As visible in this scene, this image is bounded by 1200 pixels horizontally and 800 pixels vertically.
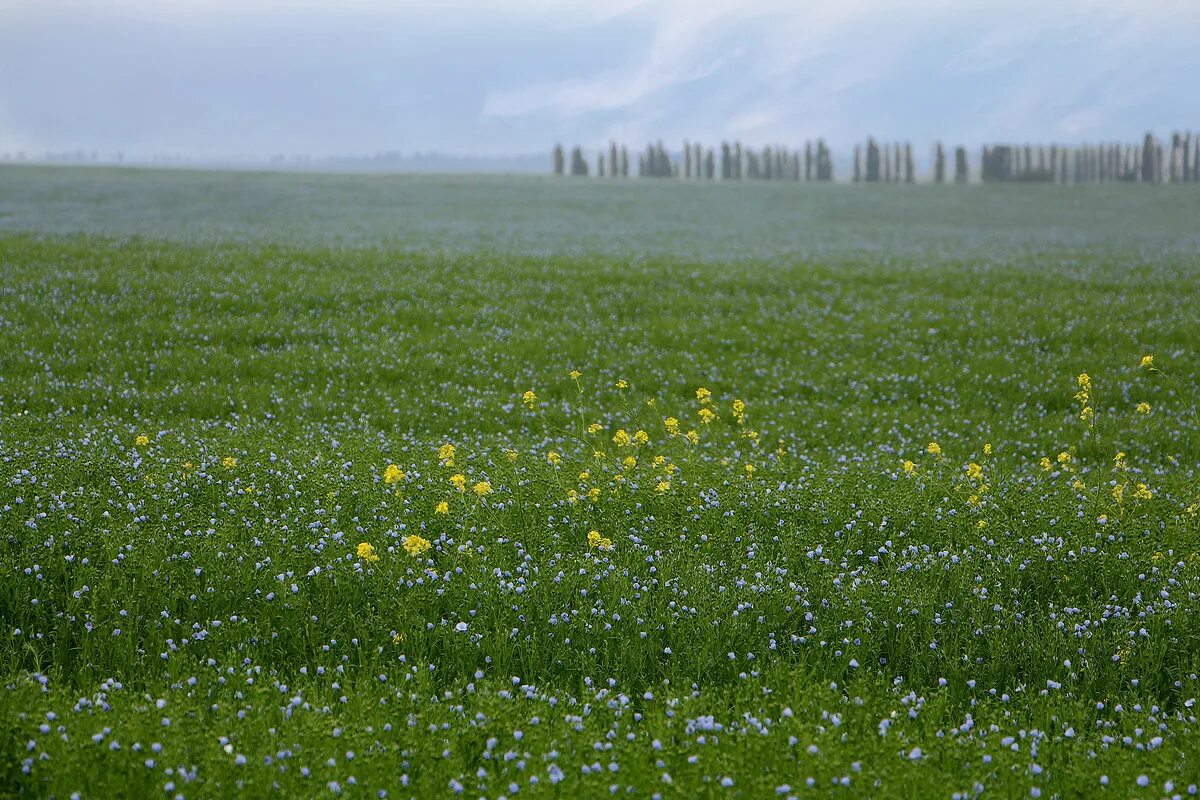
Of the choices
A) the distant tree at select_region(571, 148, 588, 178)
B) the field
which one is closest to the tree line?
the distant tree at select_region(571, 148, 588, 178)

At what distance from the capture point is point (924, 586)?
7.25 metres

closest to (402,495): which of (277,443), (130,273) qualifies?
(277,443)

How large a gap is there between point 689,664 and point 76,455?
6359 mm

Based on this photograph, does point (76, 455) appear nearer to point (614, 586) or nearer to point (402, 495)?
point (402, 495)

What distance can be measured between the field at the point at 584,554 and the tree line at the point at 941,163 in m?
72.7

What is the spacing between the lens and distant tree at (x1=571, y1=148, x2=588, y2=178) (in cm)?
9788

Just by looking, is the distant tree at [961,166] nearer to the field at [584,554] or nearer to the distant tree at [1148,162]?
the distant tree at [1148,162]

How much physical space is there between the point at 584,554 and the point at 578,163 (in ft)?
309

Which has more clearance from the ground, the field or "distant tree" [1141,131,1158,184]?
"distant tree" [1141,131,1158,184]

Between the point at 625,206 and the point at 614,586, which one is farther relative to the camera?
the point at 625,206

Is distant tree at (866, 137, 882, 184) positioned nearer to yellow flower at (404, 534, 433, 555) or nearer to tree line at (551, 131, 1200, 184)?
tree line at (551, 131, 1200, 184)

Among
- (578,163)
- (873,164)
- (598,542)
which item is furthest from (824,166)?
(598,542)

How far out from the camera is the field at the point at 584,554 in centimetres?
512

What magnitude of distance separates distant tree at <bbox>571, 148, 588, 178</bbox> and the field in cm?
8199
